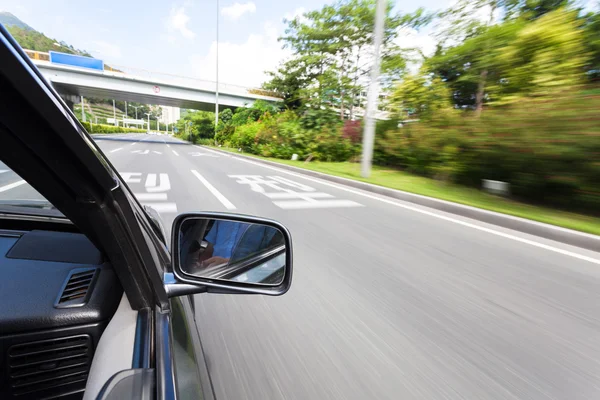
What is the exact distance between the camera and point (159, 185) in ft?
24.4

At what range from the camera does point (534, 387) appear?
65.7 inches

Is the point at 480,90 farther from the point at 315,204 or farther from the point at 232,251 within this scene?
the point at 232,251

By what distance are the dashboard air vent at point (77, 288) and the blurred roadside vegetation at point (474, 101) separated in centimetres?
678

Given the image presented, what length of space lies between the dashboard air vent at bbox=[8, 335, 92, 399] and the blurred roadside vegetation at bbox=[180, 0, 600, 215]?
22.5 feet

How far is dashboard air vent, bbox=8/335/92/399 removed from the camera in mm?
914

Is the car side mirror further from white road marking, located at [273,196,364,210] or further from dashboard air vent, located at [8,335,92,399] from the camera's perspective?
white road marking, located at [273,196,364,210]

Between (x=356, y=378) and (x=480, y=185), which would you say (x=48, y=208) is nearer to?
(x=356, y=378)

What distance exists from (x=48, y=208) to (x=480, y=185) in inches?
335

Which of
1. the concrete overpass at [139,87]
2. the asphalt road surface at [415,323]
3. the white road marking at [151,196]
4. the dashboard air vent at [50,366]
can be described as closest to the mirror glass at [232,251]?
the dashboard air vent at [50,366]

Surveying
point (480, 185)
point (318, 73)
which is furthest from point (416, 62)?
point (480, 185)

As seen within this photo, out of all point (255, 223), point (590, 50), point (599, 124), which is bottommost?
point (255, 223)

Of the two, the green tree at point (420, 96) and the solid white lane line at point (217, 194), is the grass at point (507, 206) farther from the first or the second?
the green tree at point (420, 96)

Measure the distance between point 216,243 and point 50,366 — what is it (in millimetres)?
616

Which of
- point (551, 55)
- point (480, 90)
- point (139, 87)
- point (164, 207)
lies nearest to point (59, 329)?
point (164, 207)
